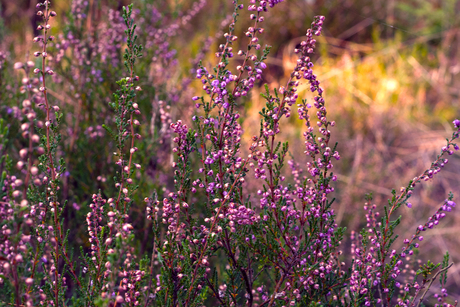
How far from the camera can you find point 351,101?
6.34 m

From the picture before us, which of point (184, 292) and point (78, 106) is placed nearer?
point (184, 292)

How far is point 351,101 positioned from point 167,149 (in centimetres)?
391

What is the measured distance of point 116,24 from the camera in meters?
3.27

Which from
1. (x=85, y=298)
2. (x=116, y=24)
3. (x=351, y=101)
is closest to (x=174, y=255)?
(x=85, y=298)

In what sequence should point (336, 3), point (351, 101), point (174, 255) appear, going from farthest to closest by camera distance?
point (336, 3) → point (351, 101) → point (174, 255)

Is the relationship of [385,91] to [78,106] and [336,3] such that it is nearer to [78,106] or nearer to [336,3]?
[336,3]

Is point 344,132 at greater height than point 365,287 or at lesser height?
greater

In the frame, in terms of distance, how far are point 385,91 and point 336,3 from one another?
299 centimetres

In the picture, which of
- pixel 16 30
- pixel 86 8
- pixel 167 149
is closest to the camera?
pixel 86 8

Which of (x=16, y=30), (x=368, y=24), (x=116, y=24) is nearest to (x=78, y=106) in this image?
(x=116, y=24)

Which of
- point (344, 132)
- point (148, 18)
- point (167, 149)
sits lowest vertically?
point (167, 149)

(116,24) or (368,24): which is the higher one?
(368,24)

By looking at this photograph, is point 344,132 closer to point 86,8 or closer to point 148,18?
point 148,18

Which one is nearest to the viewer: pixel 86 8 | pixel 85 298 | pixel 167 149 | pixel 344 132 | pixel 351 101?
pixel 85 298
